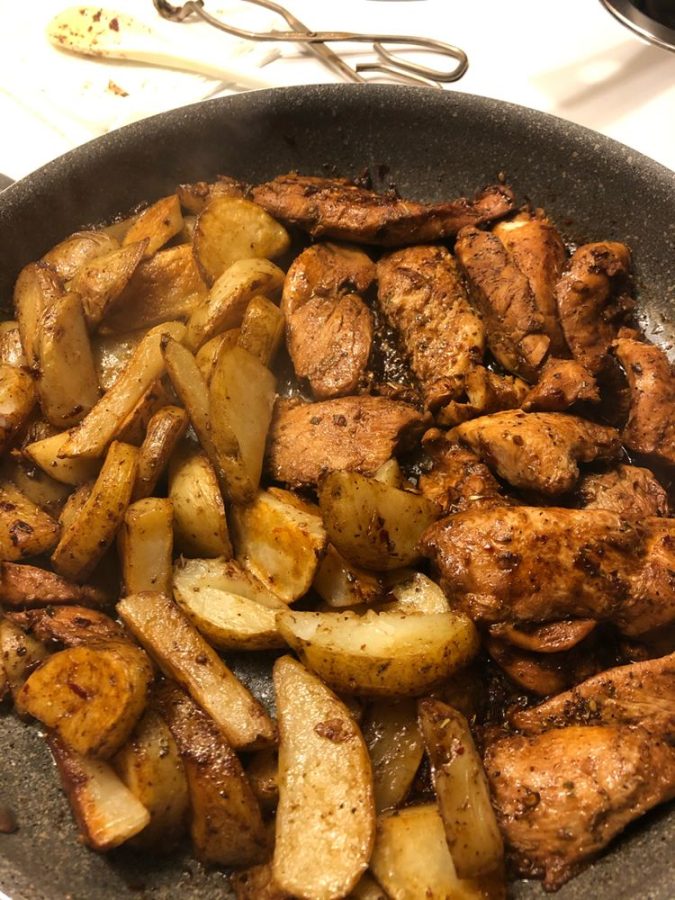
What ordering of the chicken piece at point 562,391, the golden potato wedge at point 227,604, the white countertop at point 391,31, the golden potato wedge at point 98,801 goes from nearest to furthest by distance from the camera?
the golden potato wedge at point 98,801 < the golden potato wedge at point 227,604 < the chicken piece at point 562,391 < the white countertop at point 391,31

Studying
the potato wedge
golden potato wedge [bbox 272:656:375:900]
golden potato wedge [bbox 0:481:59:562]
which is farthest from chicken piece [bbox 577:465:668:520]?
golden potato wedge [bbox 0:481:59:562]

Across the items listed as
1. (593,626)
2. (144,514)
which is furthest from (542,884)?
(144,514)

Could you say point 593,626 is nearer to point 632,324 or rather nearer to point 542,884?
point 542,884

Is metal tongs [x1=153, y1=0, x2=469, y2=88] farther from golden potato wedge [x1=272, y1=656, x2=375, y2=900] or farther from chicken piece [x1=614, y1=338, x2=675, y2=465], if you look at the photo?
golden potato wedge [x1=272, y1=656, x2=375, y2=900]

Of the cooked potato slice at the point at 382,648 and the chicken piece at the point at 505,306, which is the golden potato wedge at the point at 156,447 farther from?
the chicken piece at the point at 505,306

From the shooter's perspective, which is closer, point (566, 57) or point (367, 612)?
point (367, 612)

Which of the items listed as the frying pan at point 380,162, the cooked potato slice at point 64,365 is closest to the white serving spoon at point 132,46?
the frying pan at point 380,162
